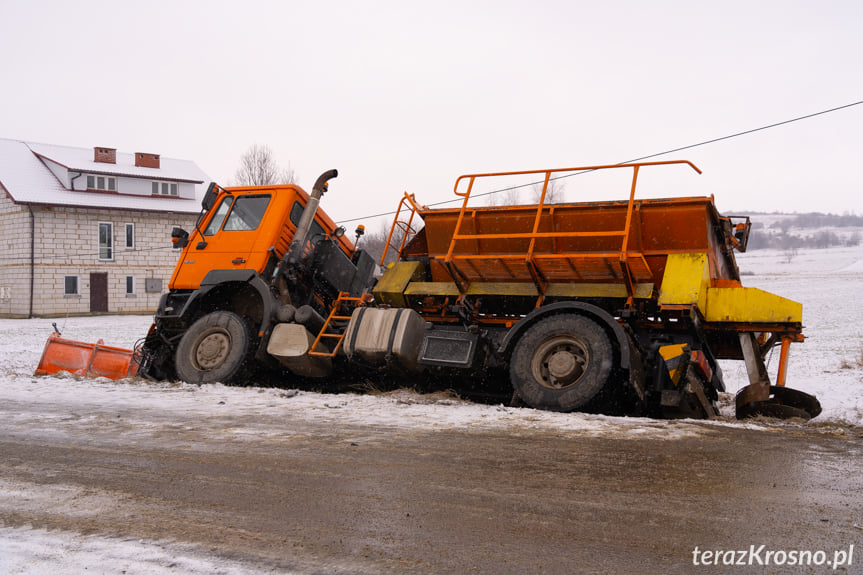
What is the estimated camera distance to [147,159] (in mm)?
39406

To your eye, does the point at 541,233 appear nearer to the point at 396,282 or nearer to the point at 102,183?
the point at 396,282

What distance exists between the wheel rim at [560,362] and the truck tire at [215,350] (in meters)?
3.76

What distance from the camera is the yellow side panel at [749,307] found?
694 cm

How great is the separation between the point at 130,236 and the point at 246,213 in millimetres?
28101

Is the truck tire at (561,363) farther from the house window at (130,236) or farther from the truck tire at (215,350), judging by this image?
the house window at (130,236)

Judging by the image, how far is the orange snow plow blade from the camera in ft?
33.2

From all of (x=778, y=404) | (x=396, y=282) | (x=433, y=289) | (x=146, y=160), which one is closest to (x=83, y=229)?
(x=146, y=160)

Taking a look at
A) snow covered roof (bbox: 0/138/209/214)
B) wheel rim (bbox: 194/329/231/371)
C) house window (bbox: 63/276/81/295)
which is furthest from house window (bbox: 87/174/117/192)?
wheel rim (bbox: 194/329/231/371)

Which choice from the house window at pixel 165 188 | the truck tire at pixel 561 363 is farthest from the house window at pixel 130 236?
the truck tire at pixel 561 363

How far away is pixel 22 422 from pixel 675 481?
17.7ft

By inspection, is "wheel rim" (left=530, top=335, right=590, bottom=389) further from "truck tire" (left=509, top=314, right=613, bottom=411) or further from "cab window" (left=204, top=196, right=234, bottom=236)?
"cab window" (left=204, top=196, right=234, bottom=236)

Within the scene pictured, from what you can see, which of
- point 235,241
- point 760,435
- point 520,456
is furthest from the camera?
point 235,241

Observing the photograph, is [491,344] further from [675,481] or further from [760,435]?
[675,481]

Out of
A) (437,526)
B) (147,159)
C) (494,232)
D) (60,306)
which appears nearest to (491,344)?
(494,232)
